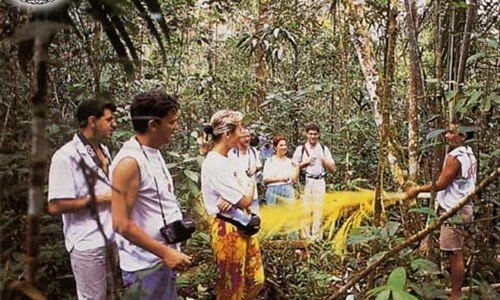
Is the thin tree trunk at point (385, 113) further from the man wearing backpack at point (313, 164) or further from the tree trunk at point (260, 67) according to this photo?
the tree trunk at point (260, 67)

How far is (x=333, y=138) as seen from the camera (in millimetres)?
9859

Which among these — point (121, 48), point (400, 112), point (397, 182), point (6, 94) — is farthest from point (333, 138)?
point (121, 48)

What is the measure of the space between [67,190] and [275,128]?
640 centimetres

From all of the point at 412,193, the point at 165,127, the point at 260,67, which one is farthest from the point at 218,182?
the point at 260,67

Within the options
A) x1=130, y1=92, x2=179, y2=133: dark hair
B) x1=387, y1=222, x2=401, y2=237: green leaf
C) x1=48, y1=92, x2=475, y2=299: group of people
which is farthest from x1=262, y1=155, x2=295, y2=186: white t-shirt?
x1=130, y1=92, x2=179, y2=133: dark hair

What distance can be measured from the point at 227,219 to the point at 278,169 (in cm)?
294

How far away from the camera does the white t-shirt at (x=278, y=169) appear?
6.17m

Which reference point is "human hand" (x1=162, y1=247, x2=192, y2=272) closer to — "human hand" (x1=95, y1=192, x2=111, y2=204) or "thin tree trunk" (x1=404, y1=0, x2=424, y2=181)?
"human hand" (x1=95, y1=192, x2=111, y2=204)

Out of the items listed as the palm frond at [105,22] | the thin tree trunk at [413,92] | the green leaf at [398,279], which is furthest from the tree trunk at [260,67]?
the palm frond at [105,22]

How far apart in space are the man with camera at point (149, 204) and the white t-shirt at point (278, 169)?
143 inches

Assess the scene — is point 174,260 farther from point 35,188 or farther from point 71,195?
point 35,188

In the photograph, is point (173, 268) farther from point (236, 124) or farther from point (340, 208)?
point (340, 208)

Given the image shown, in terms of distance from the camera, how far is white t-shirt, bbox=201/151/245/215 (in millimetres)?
3271

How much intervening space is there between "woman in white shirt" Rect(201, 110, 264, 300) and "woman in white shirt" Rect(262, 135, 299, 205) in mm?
2700
